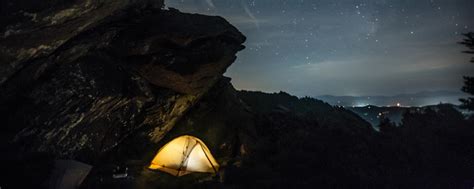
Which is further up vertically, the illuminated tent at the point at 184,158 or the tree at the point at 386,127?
the tree at the point at 386,127

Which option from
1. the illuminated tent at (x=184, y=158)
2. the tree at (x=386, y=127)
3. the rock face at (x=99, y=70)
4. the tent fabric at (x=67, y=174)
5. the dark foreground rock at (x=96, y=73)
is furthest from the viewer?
the tree at (x=386, y=127)

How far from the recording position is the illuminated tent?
1315cm

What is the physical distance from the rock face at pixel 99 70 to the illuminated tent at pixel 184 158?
1.27 metres

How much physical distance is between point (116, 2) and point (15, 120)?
178 inches

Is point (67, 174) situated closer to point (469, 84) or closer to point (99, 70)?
point (99, 70)

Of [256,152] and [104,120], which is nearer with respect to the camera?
[104,120]

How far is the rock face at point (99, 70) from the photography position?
27.7ft

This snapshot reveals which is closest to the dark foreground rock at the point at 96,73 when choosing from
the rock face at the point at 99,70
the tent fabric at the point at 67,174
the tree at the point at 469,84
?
the rock face at the point at 99,70

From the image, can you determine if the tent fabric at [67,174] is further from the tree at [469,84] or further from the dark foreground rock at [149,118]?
the tree at [469,84]

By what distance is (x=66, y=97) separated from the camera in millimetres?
9914

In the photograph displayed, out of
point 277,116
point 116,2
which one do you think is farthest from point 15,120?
point 277,116

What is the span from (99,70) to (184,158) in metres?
4.91

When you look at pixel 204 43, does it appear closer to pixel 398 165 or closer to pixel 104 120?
pixel 104 120

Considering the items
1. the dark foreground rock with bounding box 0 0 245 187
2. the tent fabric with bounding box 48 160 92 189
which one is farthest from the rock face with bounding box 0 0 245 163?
the tent fabric with bounding box 48 160 92 189
